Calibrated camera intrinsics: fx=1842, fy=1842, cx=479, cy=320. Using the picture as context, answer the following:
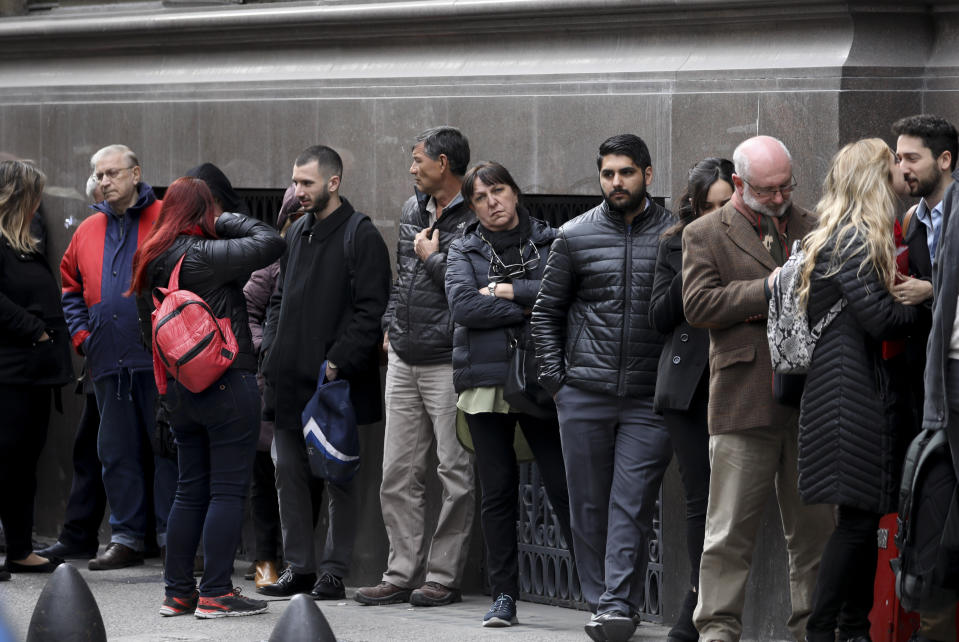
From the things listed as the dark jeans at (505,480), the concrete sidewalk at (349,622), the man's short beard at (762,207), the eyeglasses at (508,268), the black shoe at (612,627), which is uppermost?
the man's short beard at (762,207)

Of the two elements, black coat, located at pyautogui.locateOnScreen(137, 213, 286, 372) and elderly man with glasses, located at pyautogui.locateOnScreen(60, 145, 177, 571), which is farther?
elderly man with glasses, located at pyautogui.locateOnScreen(60, 145, 177, 571)

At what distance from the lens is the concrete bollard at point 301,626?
557 centimetres

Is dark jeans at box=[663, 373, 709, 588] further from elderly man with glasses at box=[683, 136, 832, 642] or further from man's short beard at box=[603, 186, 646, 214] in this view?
man's short beard at box=[603, 186, 646, 214]

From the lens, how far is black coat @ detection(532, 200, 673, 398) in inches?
311

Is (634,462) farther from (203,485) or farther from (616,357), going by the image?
(203,485)

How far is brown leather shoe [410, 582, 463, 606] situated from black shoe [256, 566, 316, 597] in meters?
0.66

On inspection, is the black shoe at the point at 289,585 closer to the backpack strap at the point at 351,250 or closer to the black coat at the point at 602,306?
the backpack strap at the point at 351,250

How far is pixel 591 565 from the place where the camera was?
811cm

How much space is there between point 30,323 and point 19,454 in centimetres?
69

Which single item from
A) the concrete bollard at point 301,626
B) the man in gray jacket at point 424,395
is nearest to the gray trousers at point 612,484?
the man in gray jacket at point 424,395

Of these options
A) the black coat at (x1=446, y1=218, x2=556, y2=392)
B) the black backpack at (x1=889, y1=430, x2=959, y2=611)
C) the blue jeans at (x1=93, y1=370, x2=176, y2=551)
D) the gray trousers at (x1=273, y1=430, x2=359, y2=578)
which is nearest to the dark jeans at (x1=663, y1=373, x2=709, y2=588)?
the black coat at (x1=446, y1=218, x2=556, y2=392)

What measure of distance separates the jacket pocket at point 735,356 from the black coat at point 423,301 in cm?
186

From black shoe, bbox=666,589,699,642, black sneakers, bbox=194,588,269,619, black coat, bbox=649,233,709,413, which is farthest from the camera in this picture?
black sneakers, bbox=194,588,269,619

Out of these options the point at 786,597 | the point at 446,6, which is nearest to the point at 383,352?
the point at 446,6
